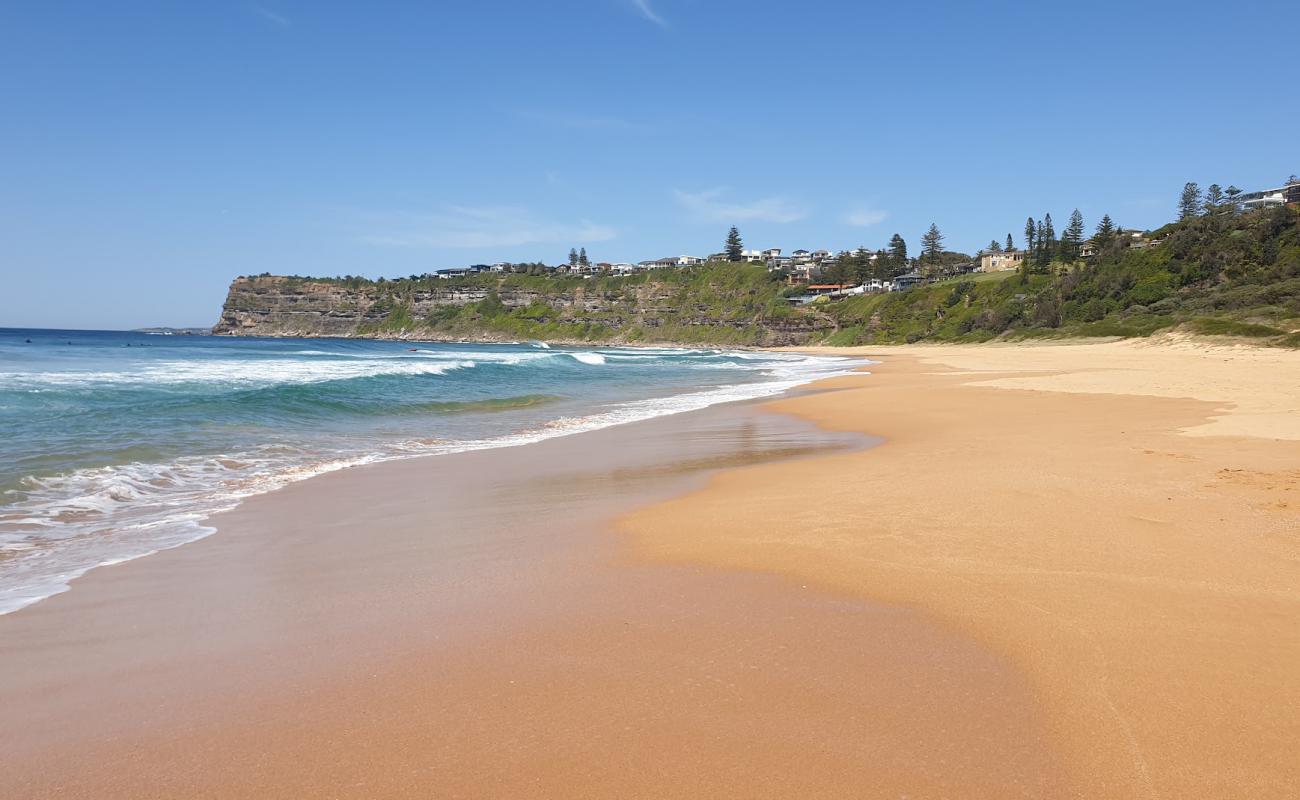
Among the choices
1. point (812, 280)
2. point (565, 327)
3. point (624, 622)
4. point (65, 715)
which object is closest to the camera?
point (65, 715)

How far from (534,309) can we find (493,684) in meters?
154

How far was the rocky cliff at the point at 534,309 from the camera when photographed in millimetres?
125062

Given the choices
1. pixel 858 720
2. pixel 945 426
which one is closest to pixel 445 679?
pixel 858 720

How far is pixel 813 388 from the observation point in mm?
26125

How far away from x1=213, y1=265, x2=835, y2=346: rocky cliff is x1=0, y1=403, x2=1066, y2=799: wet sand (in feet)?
333

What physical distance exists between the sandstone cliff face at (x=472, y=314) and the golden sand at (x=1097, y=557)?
97.2 metres

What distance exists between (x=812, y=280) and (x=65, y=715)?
448ft

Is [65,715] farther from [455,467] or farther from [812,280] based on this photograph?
[812,280]

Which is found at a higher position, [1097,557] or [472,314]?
[472,314]

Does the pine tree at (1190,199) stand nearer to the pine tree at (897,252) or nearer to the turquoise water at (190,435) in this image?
the pine tree at (897,252)

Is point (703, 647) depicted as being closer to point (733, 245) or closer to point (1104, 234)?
point (1104, 234)

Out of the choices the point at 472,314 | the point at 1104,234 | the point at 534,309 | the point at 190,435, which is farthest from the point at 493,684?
the point at 472,314

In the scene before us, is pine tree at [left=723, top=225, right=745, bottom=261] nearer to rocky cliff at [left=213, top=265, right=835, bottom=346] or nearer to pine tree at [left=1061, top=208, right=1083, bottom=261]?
rocky cliff at [left=213, top=265, right=835, bottom=346]

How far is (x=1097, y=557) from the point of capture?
5.03 m
